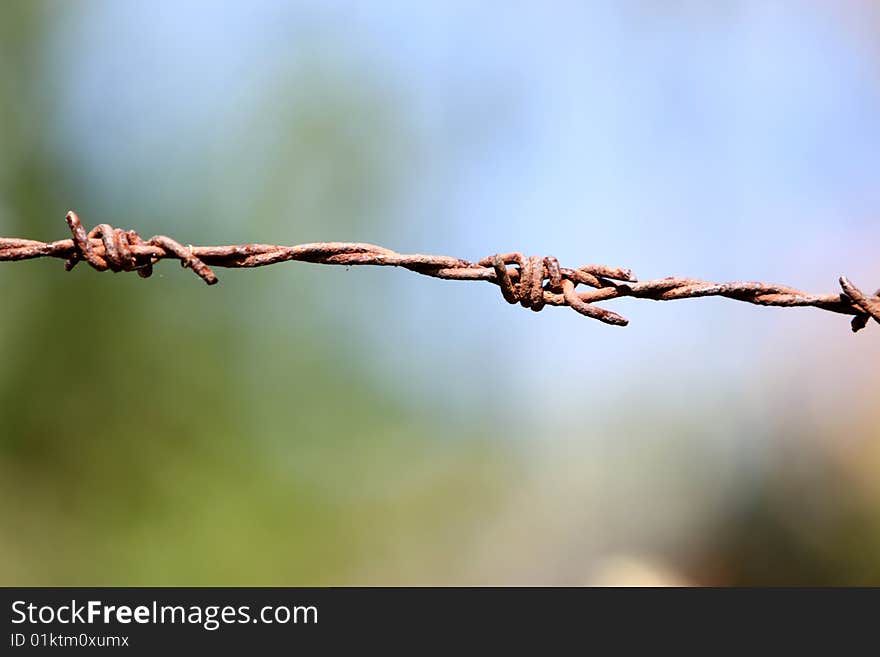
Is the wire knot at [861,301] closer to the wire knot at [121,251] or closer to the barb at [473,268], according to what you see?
the barb at [473,268]

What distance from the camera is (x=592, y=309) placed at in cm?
127

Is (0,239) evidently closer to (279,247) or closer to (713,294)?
(279,247)

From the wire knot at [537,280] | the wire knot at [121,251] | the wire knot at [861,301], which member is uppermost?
A: the wire knot at [121,251]

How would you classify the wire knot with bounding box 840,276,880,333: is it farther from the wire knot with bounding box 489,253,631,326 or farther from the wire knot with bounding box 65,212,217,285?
the wire knot with bounding box 65,212,217,285

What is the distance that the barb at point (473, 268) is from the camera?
1.25 meters

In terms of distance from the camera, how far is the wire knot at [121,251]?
4.10 ft

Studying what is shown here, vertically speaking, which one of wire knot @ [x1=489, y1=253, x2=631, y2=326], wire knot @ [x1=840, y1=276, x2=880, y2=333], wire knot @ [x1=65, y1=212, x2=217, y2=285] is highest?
wire knot @ [x1=65, y1=212, x2=217, y2=285]

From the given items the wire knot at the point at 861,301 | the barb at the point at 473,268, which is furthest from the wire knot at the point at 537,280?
the wire knot at the point at 861,301

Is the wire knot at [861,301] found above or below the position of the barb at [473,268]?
below

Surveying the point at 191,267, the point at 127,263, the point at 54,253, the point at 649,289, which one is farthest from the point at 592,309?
the point at 54,253

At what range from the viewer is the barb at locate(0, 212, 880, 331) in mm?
1255

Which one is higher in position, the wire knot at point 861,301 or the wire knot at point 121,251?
the wire knot at point 121,251

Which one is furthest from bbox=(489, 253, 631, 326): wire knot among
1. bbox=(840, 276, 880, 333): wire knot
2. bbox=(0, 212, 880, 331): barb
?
bbox=(840, 276, 880, 333): wire knot

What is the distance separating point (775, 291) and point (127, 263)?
1.05 meters
